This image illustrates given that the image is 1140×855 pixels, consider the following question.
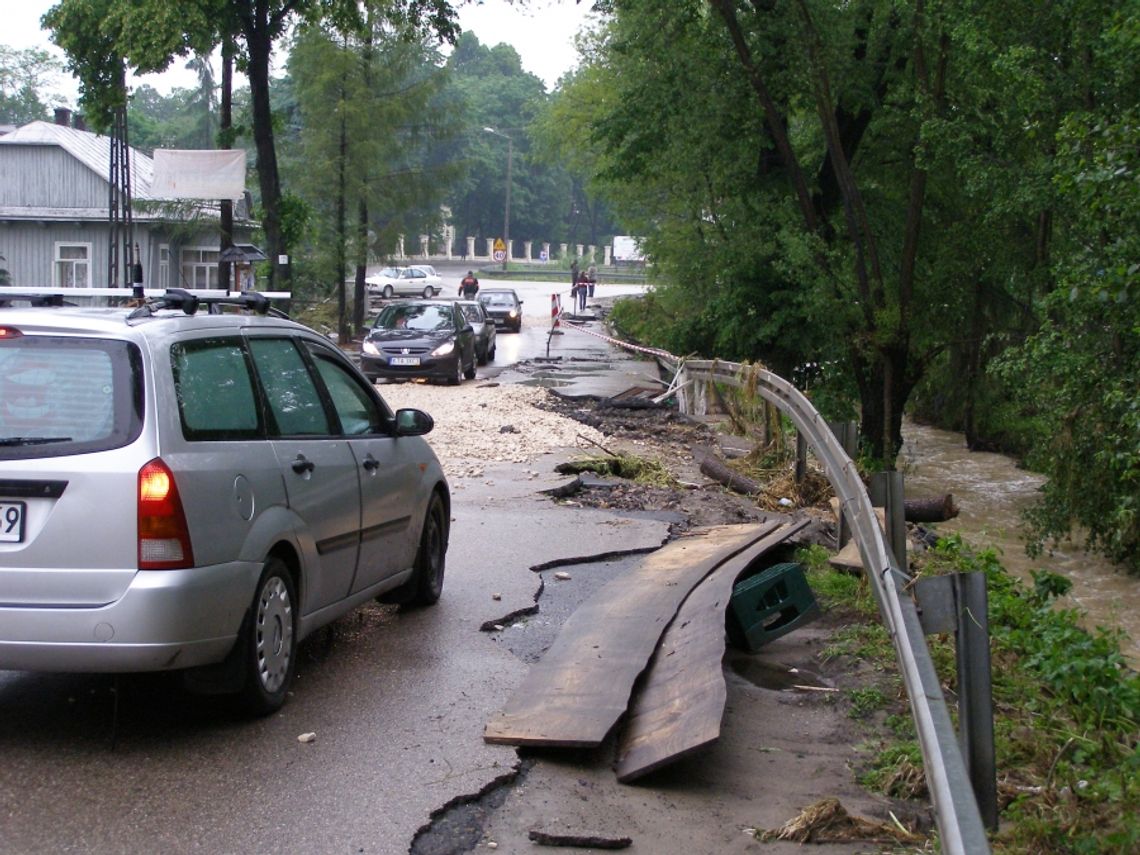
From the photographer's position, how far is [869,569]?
6547mm

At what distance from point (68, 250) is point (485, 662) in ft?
135

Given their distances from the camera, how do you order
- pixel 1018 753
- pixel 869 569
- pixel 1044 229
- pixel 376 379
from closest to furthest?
pixel 1018 753 < pixel 869 569 < pixel 1044 229 < pixel 376 379

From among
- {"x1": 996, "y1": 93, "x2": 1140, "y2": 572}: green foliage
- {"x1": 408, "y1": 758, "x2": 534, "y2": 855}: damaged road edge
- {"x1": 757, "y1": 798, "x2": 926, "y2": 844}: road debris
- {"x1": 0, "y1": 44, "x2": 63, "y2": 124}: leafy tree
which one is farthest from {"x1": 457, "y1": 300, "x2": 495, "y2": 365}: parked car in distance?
{"x1": 0, "y1": 44, "x2": 63, "y2": 124}: leafy tree

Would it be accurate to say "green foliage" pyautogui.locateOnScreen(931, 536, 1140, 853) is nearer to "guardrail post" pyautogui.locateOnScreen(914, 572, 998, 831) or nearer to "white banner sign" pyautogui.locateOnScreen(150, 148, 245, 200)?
"guardrail post" pyautogui.locateOnScreen(914, 572, 998, 831)

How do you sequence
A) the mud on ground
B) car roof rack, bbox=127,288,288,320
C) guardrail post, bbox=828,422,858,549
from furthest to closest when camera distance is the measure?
the mud on ground, guardrail post, bbox=828,422,858,549, car roof rack, bbox=127,288,288,320

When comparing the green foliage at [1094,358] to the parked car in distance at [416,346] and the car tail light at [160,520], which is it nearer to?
the car tail light at [160,520]

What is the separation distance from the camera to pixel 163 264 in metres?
45.7

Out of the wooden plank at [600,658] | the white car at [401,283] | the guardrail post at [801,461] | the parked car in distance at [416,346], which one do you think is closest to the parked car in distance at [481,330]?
the parked car in distance at [416,346]

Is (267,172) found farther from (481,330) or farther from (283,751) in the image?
(283,751)

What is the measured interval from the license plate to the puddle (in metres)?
3.59

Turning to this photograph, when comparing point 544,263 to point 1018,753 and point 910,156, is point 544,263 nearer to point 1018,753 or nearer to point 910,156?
point 910,156

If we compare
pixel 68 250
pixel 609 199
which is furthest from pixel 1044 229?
pixel 68 250

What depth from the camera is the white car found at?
72.6 metres

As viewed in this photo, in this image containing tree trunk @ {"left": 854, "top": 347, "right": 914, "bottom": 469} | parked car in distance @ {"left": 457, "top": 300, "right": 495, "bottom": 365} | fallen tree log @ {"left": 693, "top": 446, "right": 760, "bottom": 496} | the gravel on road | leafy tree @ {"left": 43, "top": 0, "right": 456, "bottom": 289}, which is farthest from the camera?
parked car in distance @ {"left": 457, "top": 300, "right": 495, "bottom": 365}
